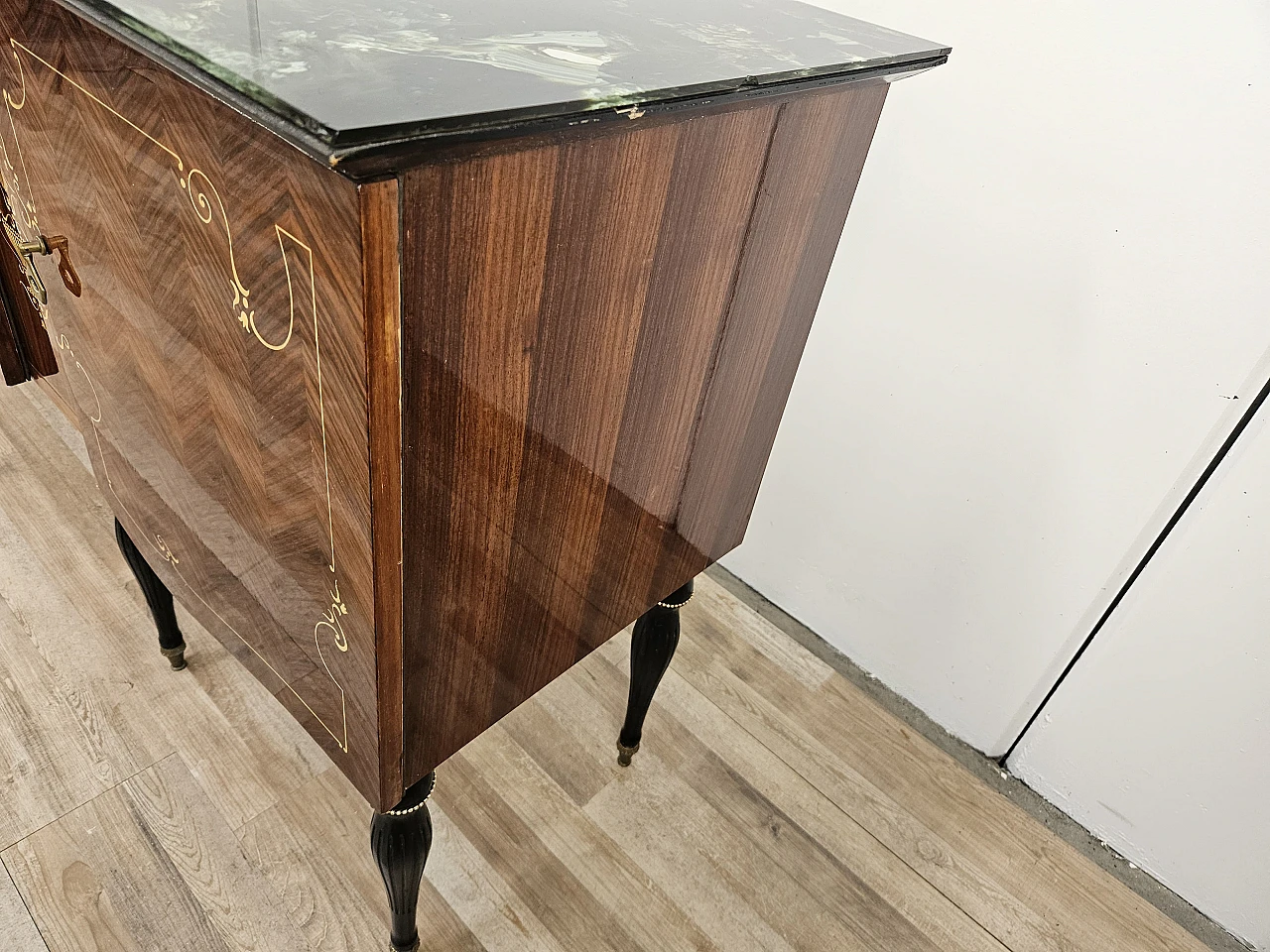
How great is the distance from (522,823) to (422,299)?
0.84m

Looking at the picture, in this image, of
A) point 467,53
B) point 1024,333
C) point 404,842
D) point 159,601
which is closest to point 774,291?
point 467,53

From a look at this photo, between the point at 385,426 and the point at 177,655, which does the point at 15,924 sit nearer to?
the point at 177,655

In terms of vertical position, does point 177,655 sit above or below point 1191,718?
below

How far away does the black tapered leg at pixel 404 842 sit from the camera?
0.72 meters

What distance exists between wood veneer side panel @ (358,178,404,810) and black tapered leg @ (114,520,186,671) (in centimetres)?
52

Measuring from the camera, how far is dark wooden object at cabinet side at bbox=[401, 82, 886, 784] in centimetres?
46

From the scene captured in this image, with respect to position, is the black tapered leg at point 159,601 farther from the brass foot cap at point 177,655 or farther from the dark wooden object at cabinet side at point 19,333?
the dark wooden object at cabinet side at point 19,333

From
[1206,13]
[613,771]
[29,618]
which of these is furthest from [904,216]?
[29,618]

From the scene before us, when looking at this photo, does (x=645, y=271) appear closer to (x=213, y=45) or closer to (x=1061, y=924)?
(x=213, y=45)

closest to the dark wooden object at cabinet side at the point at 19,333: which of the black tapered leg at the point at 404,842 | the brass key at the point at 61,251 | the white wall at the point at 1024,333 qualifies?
the brass key at the point at 61,251

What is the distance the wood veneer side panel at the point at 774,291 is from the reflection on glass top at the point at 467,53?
0.05 meters

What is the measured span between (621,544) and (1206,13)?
0.71m

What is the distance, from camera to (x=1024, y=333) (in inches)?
39.6

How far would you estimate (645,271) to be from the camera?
564 mm
